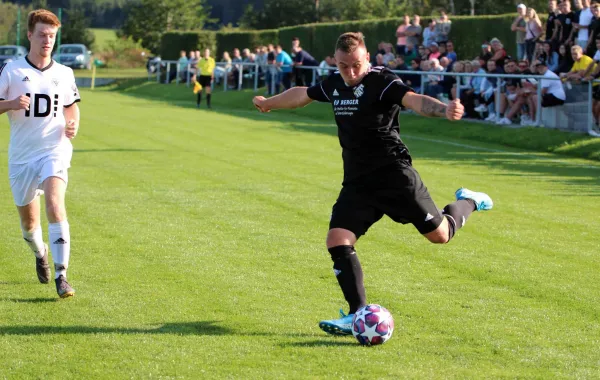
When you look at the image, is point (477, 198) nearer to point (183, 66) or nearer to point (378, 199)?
point (378, 199)

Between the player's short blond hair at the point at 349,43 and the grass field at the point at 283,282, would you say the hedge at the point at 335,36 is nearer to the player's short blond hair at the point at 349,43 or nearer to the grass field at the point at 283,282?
the grass field at the point at 283,282

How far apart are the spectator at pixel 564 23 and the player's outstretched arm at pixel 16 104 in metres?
16.4

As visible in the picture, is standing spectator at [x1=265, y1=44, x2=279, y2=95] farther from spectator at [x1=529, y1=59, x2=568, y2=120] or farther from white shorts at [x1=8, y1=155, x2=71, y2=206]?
white shorts at [x1=8, y1=155, x2=71, y2=206]

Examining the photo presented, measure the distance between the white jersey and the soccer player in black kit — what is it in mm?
2260

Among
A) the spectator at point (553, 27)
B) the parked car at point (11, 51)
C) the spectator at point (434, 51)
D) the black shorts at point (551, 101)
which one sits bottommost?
the parked car at point (11, 51)

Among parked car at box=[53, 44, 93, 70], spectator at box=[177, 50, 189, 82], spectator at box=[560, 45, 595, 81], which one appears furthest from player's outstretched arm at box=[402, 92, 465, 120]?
parked car at box=[53, 44, 93, 70]

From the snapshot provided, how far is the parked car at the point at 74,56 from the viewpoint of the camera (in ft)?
206

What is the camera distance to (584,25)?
70.6 ft

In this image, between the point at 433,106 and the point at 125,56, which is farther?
the point at 125,56

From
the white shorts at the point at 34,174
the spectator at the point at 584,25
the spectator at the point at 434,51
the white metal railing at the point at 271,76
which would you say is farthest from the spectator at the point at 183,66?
the white shorts at the point at 34,174

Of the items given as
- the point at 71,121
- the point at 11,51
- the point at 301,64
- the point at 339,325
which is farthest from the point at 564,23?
the point at 11,51

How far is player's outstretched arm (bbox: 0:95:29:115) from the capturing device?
25.2 ft

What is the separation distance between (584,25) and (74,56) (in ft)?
151

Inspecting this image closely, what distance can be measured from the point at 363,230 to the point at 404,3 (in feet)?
159
